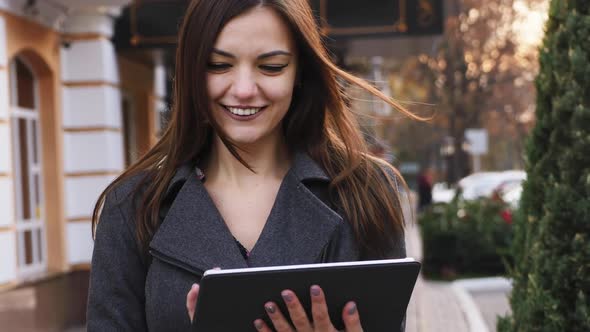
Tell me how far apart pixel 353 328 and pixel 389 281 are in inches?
5.2

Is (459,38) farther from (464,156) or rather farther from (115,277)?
(115,277)

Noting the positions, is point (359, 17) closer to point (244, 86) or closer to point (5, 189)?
point (5, 189)

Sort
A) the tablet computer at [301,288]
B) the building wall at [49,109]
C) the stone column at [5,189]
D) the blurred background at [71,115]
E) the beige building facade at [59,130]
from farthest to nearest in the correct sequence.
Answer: the beige building facade at [59,130] → the building wall at [49,109] → the blurred background at [71,115] → the stone column at [5,189] → the tablet computer at [301,288]

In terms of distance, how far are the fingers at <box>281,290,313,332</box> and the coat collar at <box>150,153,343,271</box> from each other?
37 centimetres

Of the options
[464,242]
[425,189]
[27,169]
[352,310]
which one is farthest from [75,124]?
[425,189]

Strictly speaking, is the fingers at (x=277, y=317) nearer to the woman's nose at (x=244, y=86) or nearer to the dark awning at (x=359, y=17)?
the woman's nose at (x=244, y=86)

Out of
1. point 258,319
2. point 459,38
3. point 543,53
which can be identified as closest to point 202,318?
point 258,319

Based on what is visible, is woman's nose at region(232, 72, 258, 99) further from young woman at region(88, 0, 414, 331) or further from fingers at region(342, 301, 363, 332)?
fingers at region(342, 301, 363, 332)

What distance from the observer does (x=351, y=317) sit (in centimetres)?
195

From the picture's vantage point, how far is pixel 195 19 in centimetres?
220

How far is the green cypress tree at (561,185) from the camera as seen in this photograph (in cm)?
344

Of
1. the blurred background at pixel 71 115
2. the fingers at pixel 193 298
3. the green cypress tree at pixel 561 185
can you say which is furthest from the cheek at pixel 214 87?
the blurred background at pixel 71 115

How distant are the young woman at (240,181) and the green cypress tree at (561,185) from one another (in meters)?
1.25

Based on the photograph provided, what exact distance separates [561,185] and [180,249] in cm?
175
